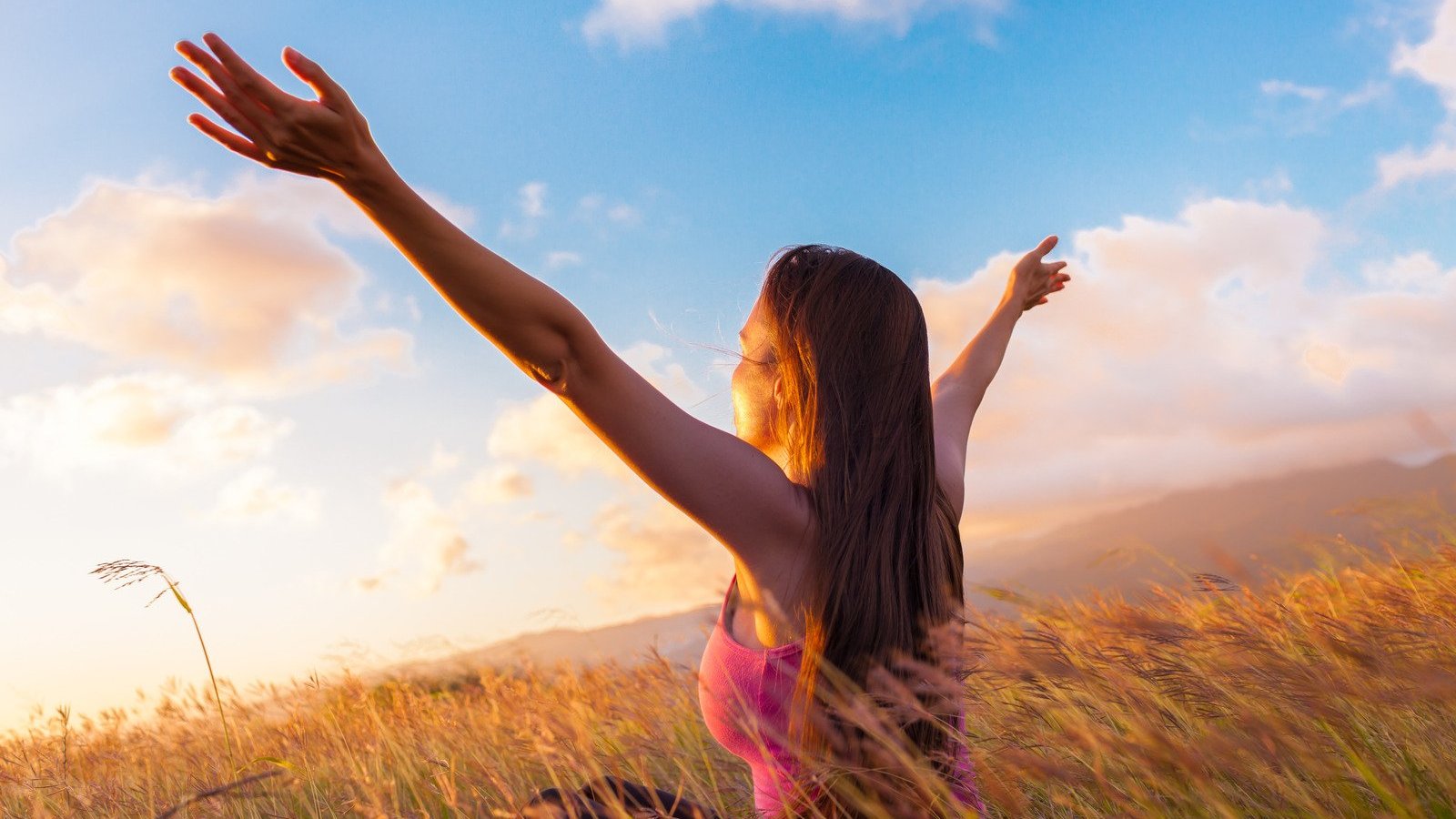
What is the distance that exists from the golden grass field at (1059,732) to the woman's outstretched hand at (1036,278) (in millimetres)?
1316

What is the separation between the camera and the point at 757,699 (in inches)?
72.6

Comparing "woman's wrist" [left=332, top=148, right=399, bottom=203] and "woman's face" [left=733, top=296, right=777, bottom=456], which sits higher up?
"woman's wrist" [left=332, top=148, right=399, bottom=203]

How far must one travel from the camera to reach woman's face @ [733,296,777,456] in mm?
2186

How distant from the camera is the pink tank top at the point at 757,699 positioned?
1.83 meters

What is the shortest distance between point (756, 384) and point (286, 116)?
1.23 metres

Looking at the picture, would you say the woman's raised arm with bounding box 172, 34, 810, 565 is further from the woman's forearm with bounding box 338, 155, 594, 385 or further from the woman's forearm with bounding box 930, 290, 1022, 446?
the woman's forearm with bounding box 930, 290, 1022, 446

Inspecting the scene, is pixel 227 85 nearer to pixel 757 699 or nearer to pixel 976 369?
pixel 757 699

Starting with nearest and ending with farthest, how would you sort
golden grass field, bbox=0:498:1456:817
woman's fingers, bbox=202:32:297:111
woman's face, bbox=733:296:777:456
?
woman's fingers, bbox=202:32:297:111, golden grass field, bbox=0:498:1456:817, woman's face, bbox=733:296:777:456

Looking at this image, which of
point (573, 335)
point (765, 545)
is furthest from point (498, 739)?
point (573, 335)

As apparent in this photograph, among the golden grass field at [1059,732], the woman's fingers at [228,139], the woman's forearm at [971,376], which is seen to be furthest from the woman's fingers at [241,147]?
the woman's forearm at [971,376]

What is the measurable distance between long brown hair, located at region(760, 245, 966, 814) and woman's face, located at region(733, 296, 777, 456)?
0.04m

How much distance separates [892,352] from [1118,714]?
2.85 ft

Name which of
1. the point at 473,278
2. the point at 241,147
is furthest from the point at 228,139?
the point at 473,278

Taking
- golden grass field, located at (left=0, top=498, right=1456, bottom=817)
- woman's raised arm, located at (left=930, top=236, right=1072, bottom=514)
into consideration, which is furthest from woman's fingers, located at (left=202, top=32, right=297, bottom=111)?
woman's raised arm, located at (left=930, top=236, right=1072, bottom=514)
